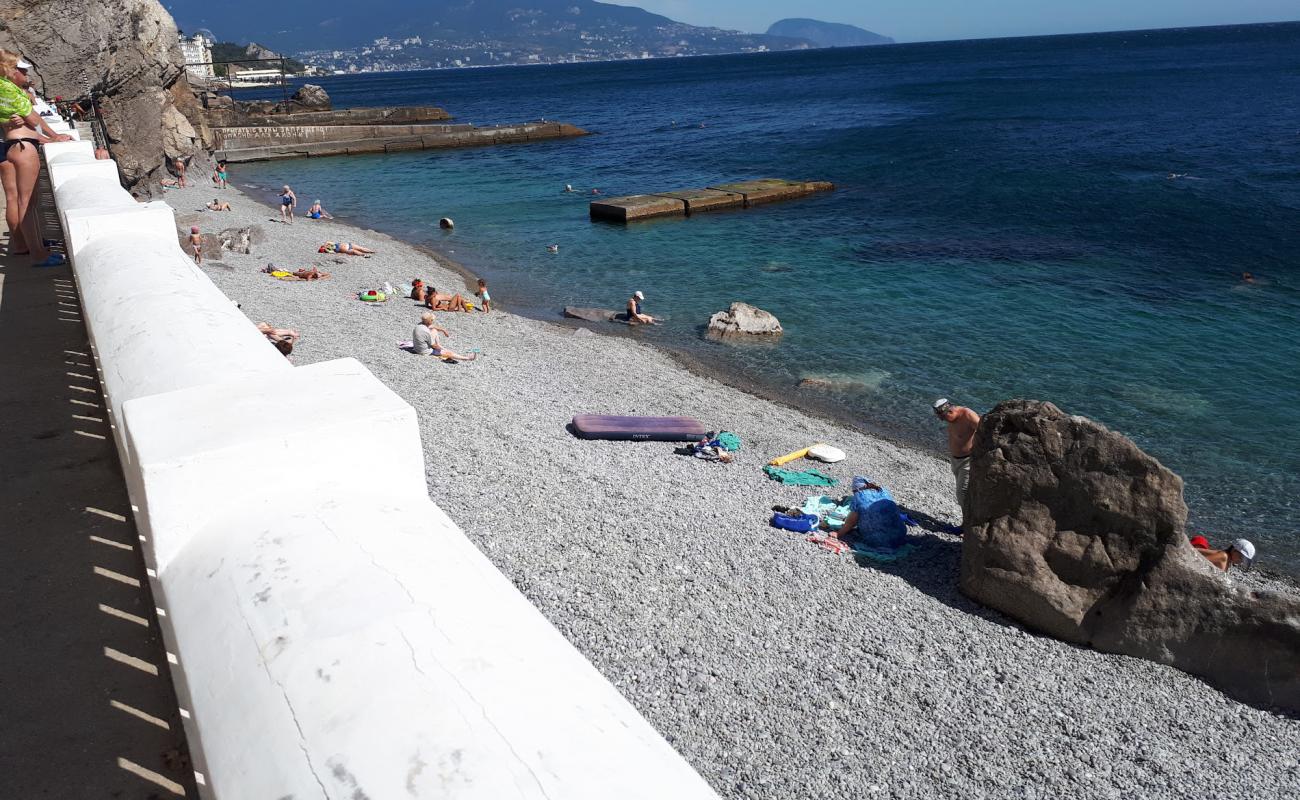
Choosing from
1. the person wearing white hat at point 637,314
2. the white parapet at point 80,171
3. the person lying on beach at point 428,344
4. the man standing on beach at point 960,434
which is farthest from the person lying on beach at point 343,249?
the man standing on beach at point 960,434

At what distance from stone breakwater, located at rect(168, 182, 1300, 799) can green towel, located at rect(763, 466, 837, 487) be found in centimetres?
21

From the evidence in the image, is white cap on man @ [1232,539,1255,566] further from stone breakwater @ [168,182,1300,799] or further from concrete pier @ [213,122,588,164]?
concrete pier @ [213,122,588,164]

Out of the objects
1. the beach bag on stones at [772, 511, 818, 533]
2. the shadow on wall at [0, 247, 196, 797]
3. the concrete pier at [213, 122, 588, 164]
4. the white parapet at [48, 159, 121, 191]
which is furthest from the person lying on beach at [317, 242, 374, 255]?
the concrete pier at [213, 122, 588, 164]

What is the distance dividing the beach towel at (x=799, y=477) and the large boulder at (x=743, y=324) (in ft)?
24.4

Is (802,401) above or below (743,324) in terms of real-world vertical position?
below

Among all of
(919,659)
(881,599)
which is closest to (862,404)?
(881,599)

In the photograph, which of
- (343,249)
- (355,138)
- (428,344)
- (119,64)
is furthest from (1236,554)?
(355,138)

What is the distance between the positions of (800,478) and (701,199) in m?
23.0

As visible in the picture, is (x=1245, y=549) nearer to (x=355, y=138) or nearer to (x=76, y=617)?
(x=76, y=617)

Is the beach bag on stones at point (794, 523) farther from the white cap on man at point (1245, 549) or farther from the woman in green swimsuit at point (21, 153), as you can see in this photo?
the woman in green swimsuit at point (21, 153)

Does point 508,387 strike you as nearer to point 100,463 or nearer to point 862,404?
point 862,404

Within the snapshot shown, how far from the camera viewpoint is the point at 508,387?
44.2 feet

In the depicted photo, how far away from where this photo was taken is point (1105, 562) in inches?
311

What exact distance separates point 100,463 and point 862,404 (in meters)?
11.7
